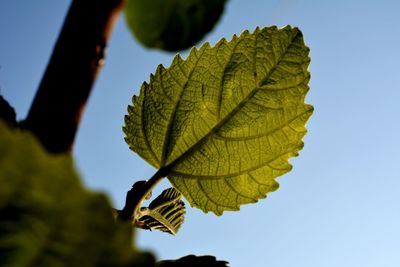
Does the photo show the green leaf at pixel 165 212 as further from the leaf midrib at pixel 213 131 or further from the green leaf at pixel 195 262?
the green leaf at pixel 195 262

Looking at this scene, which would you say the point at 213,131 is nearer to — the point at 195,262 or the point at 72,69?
the point at 195,262

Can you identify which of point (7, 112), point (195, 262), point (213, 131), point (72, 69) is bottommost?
point (195, 262)

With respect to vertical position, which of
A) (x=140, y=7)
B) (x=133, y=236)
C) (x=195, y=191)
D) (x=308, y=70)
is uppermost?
(x=308, y=70)

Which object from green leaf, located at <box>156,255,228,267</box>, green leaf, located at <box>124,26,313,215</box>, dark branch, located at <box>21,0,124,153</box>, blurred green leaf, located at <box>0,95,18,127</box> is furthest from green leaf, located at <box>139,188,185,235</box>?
dark branch, located at <box>21,0,124,153</box>

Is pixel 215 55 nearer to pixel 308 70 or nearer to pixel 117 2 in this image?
pixel 308 70

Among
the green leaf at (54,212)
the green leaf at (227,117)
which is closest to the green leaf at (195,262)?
the green leaf at (227,117)

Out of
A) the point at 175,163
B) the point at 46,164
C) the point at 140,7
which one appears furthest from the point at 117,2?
the point at 175,163

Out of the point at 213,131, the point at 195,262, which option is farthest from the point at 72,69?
the point at 213,131
